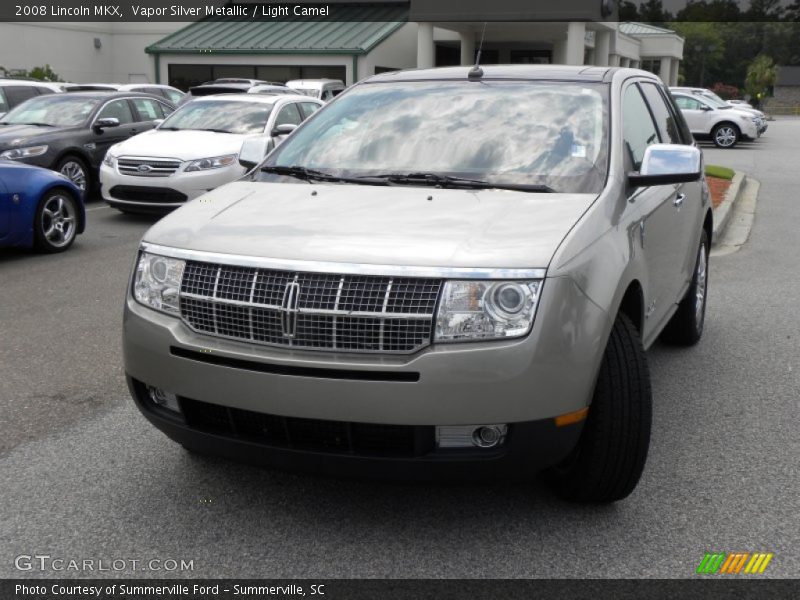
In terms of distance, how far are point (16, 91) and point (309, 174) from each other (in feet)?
45.3

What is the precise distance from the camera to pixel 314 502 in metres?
3.69

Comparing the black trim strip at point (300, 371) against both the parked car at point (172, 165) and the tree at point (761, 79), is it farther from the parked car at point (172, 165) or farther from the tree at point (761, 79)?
the tree at point (761, 79)

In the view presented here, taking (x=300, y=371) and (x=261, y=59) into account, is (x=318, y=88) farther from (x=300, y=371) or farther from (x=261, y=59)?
(x=300, y=371)

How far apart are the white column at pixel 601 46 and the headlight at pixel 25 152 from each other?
35.5 metres

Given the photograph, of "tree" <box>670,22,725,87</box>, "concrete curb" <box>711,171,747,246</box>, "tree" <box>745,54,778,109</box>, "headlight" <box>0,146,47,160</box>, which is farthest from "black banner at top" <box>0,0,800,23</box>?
"tree" <box>670,22,725,87</box>

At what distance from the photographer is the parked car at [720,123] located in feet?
97.5

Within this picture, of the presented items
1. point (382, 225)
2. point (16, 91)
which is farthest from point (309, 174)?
point (16, 91)

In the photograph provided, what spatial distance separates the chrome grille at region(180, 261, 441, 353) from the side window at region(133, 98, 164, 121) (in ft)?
40.2

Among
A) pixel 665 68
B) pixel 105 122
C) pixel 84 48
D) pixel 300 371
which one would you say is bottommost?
pixel 665 68

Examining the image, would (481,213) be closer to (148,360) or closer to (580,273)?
(580,273)

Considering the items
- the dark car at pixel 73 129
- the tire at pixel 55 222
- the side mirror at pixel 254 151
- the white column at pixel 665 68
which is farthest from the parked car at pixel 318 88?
the white column at pixel 665 68

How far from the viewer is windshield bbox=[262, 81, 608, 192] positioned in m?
4.04

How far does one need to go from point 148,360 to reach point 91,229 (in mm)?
8258

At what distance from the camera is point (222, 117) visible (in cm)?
1295
